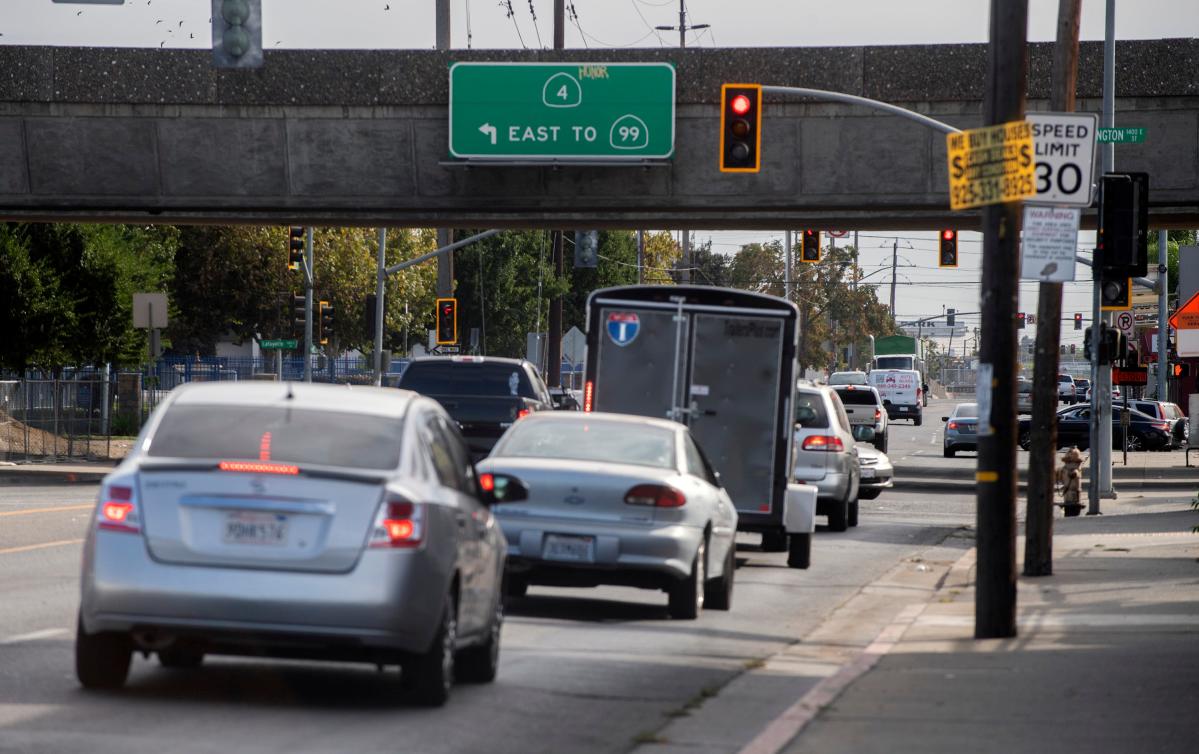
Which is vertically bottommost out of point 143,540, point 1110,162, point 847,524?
point 847,524

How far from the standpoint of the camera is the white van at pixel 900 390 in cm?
8500

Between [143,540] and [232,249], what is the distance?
64.2 metres

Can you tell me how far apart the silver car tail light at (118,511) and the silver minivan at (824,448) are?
14971 millimetres

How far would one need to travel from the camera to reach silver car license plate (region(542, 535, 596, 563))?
46.0 ft

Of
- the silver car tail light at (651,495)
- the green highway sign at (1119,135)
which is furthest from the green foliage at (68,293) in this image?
the silver car tail light at (651,495)

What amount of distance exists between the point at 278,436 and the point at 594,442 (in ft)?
17.7

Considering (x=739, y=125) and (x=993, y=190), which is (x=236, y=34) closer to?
(x=739, y=125)

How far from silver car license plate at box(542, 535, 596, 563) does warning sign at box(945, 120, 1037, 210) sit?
354cm

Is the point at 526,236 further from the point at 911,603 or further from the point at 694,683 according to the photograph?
the point at 694,683

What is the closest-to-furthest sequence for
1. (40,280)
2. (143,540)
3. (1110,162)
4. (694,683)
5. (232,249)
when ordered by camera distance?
1. (143,540)
2. (694,683)
3. (1110,162)
4. (40,280)
5. (232,249)

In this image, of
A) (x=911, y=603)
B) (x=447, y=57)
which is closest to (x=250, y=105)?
(x=447, y=57)

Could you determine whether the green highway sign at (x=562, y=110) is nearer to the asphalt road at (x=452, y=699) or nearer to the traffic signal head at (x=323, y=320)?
the asphalt road at (x=452, y=699)

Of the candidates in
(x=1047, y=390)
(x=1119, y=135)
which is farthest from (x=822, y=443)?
(x=1047, y=390)

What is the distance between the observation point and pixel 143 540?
30.6ft
